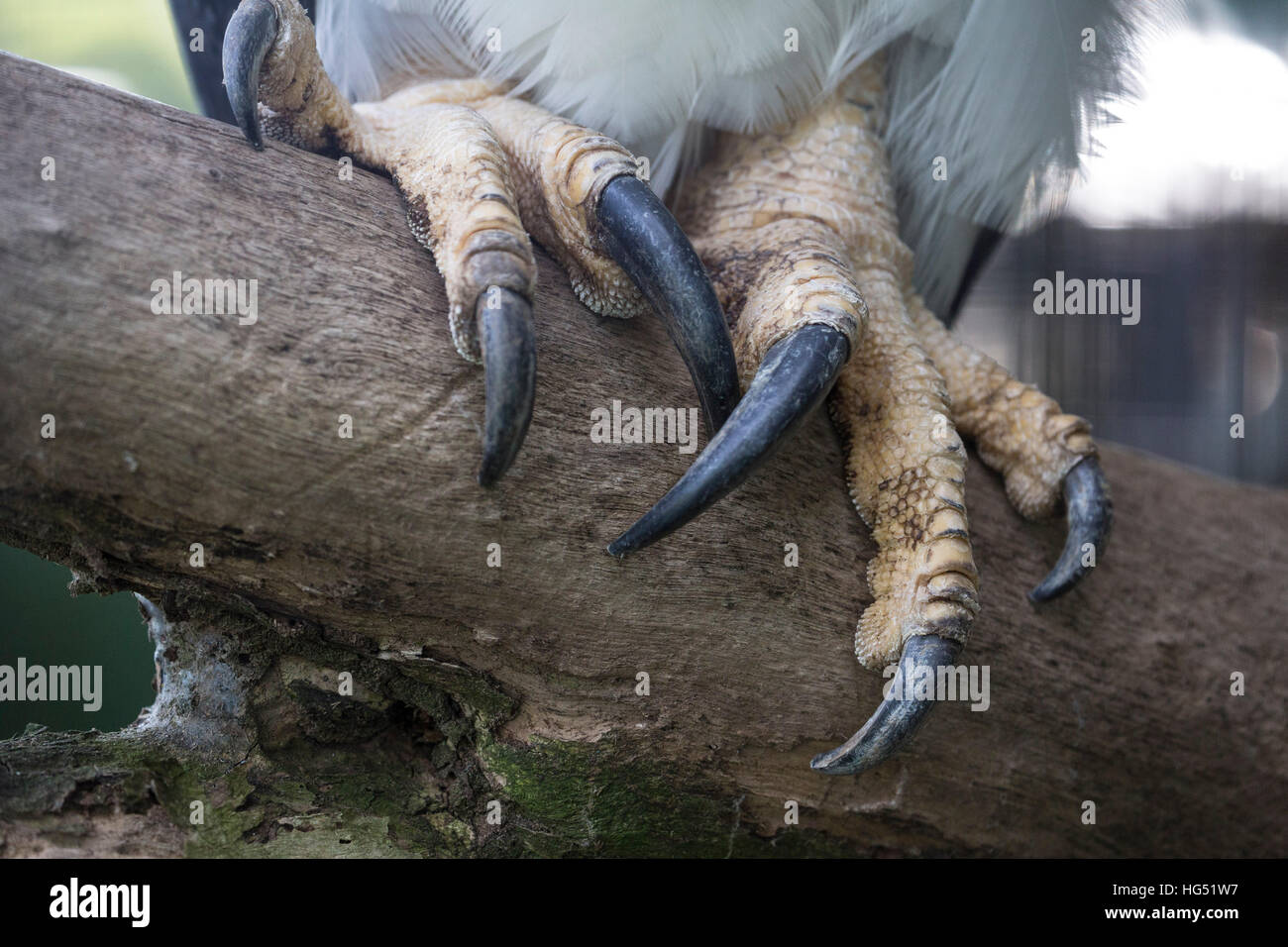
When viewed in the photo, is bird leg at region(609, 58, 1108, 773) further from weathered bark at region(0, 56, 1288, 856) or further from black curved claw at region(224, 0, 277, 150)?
A: black curved claw at region(224, 0, 277, 150)

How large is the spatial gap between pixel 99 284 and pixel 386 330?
7.0 inches

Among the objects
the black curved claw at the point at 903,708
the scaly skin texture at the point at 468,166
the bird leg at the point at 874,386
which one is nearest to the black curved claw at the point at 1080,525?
the bird leg at the point at 874,386

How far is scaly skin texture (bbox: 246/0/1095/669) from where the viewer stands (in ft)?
2.35

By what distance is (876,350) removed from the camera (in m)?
0.87

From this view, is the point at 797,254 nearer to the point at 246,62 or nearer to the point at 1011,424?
the point at 1011,424

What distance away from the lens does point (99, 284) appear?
1.89 ft

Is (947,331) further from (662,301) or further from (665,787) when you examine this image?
(665,787)

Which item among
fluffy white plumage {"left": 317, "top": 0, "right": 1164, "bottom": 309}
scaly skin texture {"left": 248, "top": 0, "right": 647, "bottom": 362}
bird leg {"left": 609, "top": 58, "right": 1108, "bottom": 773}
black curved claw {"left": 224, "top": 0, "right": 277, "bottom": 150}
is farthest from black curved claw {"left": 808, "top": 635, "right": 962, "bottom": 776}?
black curved claw {"left": 224, "top": 0, "right": 277, "bottom": 150}

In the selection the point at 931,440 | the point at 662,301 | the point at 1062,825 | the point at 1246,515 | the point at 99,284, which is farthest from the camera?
the point at 1246,515

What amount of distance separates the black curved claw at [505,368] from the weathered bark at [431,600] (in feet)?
0.20

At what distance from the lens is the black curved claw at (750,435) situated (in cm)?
64

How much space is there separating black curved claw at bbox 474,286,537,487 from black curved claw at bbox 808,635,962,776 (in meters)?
0.38

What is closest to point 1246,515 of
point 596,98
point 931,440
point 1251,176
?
point 931,440

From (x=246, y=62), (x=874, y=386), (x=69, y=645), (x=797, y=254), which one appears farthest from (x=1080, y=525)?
(x=69, y=645)
